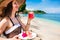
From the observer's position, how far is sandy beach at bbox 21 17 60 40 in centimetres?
184

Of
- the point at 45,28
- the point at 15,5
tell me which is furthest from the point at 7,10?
the point at 45,28

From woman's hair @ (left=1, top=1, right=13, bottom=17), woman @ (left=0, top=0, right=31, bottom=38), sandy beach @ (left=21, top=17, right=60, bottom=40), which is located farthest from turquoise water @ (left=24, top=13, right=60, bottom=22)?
woman's hair @ (left=1, top=1, right=13, bottom=17)

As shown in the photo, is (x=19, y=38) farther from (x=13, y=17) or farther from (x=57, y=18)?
(x=57, y=18)

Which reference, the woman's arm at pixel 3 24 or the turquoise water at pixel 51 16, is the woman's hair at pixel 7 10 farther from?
the turquoise water at pixel 51 16

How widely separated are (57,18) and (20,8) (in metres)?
0.40

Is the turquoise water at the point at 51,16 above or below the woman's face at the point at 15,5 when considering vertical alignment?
below

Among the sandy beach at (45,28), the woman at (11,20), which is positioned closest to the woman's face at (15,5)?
the woman at (11,20)

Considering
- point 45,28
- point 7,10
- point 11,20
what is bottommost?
point 45,28

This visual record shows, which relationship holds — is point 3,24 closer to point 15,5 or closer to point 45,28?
point 15,5

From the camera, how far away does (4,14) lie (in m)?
1.92

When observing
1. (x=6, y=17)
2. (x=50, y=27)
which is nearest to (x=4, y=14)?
(x=6, y=17)

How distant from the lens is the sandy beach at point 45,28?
72.5 inches

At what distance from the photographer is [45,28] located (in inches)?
74.4

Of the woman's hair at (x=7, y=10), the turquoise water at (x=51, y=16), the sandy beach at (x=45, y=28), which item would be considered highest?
the woman's hair at (x=7, y=10)
